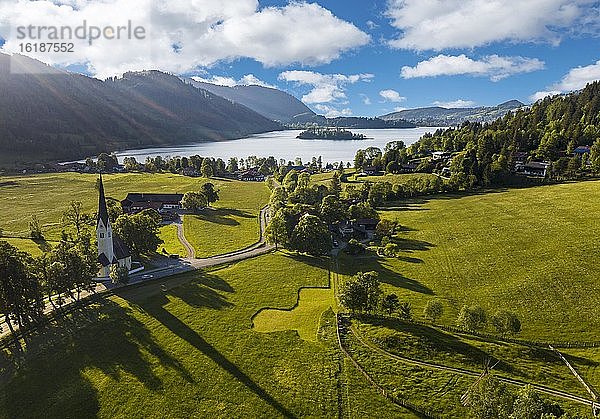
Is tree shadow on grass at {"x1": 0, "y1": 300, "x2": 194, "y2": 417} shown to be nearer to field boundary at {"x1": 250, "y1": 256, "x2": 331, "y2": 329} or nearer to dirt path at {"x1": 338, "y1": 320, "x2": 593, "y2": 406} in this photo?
field boundary at {"x1": 250, "y1": 256, "x2": 331, "y2": 329}

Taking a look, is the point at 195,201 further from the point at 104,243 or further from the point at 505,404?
the point at 505,404

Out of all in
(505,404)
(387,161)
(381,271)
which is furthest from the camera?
(387,161)

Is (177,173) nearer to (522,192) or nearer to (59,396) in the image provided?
(522,192)

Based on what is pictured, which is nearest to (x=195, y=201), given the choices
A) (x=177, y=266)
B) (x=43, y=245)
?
(x=43, y=245)

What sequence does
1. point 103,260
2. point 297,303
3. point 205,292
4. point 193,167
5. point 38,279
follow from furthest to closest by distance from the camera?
point 193,167
point 103,260
point 205,292
point 297,303
point 38,279

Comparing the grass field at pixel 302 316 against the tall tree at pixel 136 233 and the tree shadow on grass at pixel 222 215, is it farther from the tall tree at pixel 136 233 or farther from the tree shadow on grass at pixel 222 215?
the tree shadow on grass at pixel 222 215

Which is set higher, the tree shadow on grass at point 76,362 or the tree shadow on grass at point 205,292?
the tree shadow on grass at point 205,292

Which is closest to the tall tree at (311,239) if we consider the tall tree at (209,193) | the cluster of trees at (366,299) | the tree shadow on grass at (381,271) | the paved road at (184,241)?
the tree shadow on grass at (381,271)
